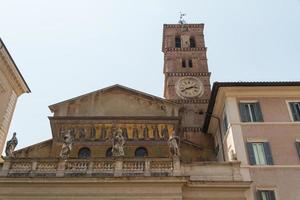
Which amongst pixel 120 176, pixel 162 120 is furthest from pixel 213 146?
pixel 120 176

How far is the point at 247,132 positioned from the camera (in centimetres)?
1953

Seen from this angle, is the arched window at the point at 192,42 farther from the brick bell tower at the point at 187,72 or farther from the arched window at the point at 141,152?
the arched window at the point at 141,152

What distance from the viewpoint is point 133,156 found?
2239 centimetres

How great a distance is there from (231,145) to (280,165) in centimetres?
286

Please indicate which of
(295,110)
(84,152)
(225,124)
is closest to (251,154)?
(225,124)

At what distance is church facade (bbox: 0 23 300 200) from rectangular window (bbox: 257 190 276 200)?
5 centimetres

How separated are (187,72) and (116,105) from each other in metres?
17.6

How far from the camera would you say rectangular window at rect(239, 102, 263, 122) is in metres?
20.1

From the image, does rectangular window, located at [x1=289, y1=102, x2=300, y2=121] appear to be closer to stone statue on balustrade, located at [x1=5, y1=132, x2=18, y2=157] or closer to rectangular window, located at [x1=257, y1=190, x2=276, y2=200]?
rectangular window, located at [x1=257, y1=190, x2=276, y2=200]

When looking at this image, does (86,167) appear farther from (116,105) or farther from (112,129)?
(116,105)

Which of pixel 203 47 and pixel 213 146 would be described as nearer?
pixel 213 146

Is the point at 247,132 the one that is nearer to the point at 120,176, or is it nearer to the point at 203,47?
the point at 120,176

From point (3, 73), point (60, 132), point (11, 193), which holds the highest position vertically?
point (3, 73)

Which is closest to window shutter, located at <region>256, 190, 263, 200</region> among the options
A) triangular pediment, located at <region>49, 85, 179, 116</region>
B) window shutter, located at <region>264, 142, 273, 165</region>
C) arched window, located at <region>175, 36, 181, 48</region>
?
window shutter, located at <region>264, 142, 273, 165</region>
